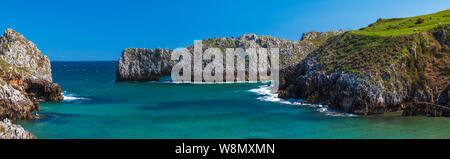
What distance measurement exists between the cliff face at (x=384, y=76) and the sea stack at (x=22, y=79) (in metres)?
42.0

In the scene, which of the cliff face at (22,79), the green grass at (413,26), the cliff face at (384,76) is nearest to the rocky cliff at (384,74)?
the cliff face at (384,76)

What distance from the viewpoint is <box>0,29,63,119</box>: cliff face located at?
4744cm

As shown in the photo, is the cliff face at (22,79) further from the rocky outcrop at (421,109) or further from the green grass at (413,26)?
the green grass at (413,26)

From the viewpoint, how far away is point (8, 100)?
4712 cm

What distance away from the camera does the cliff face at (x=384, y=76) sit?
1933 inches

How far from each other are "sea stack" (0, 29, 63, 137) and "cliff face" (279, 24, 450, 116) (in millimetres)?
42014

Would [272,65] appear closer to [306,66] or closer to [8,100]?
[306,66]

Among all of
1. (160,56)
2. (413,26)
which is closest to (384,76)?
(413,26)

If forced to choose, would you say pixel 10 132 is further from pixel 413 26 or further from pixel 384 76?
pixel 413 26

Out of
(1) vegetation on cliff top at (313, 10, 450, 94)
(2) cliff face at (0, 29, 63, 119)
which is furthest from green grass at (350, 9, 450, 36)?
(2) cliff face at (0, 29, 63, 119)

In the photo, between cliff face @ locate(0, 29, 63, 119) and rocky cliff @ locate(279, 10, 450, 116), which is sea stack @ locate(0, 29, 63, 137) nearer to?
cliff face @ locate(0, 29, 63, 119)

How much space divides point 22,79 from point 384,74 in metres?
58.2

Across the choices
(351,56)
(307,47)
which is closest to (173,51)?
(307,47)

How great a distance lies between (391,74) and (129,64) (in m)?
103
